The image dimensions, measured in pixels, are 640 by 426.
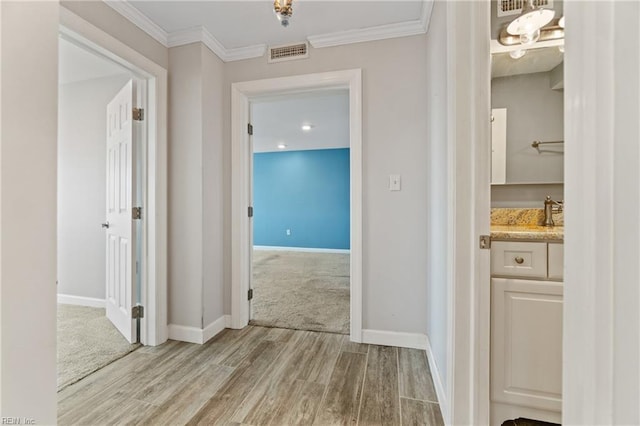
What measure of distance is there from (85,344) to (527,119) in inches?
138

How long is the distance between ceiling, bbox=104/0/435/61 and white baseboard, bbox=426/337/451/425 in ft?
7.33

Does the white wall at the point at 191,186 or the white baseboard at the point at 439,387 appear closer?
the white baseboard at the point at 439,387

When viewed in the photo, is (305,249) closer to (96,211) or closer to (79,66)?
(96,211)

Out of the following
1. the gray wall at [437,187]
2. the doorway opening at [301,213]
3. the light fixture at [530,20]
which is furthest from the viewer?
the doorway opening at [301,213]

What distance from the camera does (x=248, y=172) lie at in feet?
8.31

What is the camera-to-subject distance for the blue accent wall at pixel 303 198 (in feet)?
22.1

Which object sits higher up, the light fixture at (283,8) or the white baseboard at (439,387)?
the light fixture at (283,8)

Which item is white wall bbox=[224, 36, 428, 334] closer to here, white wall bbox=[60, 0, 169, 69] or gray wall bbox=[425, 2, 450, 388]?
gray wall bbox=[425, 2, 450, 388]

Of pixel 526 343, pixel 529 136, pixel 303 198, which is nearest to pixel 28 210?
pixel 526 343

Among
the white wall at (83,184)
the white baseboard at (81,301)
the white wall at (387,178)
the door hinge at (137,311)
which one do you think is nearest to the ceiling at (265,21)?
the white wall at (387,178)

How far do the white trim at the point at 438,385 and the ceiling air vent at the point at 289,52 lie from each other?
94.1 inches

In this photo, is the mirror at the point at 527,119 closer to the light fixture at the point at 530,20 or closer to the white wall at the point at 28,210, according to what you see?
the light fixture at the point at 530,20
